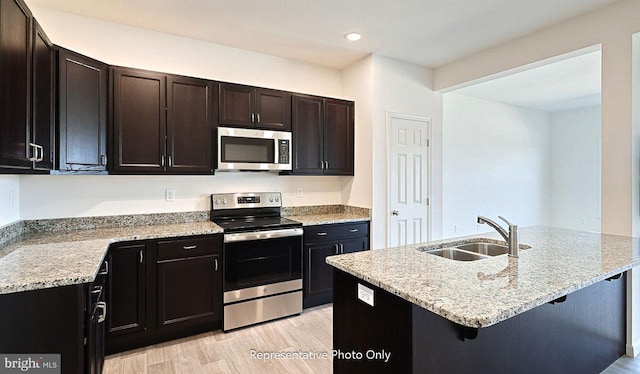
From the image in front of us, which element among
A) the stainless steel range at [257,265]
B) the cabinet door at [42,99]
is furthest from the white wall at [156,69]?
the cabinet door at [42,99]

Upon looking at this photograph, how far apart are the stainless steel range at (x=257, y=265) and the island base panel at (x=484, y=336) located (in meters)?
1.33

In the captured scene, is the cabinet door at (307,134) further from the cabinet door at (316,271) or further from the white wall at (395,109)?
the cabinet door at (316,271)

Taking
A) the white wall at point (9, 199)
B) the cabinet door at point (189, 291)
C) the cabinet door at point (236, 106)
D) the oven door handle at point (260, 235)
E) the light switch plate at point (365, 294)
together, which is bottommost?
the cabinet door at point (189, 291)

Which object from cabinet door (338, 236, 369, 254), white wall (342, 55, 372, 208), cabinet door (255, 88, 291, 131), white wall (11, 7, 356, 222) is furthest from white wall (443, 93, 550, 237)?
cabinet door (255, 88, 291, 131)

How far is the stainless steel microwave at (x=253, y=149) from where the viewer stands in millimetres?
3051

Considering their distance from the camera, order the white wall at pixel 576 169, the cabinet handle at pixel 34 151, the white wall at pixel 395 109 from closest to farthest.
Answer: the cabinet handle at pixel 34 151, the white wall at pixel 395 109, the white wall at pixel 576 169

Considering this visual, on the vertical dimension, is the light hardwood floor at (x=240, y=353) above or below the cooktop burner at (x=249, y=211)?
below

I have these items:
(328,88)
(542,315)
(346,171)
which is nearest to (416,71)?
(328,88)

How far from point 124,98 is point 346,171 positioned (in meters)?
2.32

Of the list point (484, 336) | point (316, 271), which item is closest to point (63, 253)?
point (316, 271)

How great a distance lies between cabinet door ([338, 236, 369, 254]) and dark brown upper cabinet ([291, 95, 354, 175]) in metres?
0.80

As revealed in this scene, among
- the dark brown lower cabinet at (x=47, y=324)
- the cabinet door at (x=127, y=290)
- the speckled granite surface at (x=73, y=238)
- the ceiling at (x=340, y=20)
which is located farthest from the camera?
the ceiling at (x=340, y=20)

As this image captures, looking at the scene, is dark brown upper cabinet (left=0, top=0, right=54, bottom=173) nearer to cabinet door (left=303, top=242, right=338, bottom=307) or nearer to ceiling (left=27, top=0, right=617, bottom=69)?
ceiling (left=27, top=0, right=617, bottom=69)

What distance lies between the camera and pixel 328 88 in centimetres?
404
